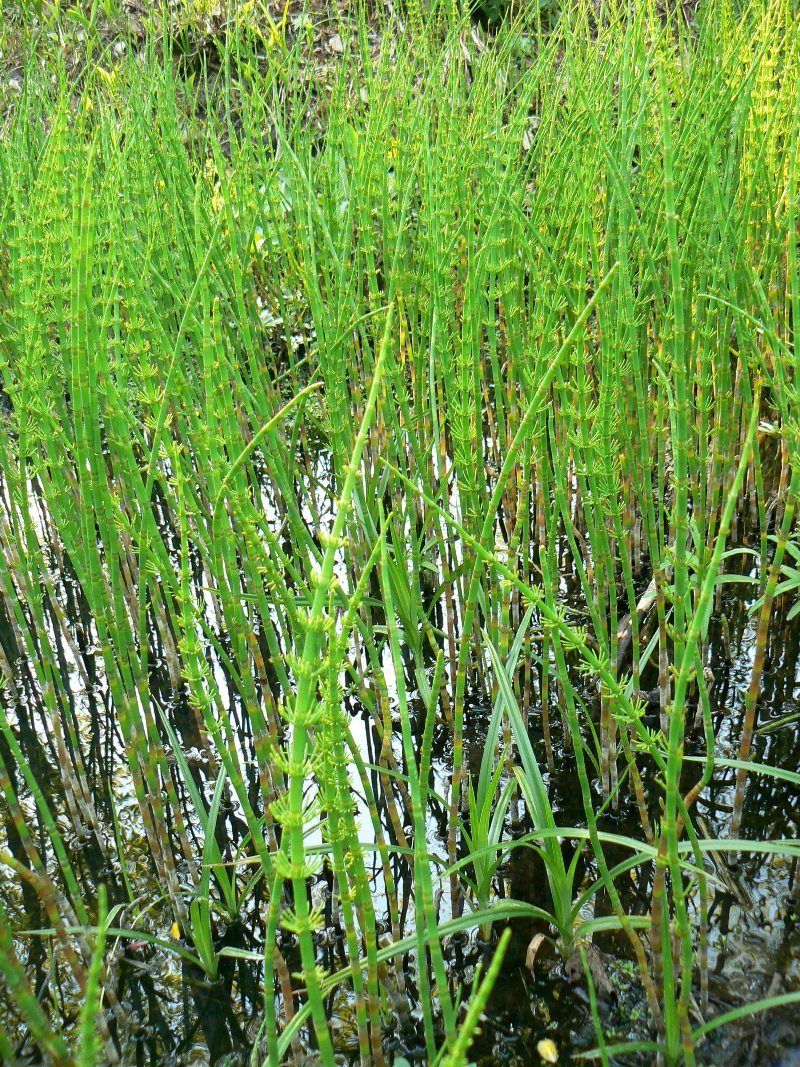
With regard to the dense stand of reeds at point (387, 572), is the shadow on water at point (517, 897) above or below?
below

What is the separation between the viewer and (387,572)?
90cm

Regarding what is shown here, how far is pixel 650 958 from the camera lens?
1188 millimetres

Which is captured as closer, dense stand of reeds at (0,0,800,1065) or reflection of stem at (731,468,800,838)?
dense stand of reeds at (0,0,800,1065)

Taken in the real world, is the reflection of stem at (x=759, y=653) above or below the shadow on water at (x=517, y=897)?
above

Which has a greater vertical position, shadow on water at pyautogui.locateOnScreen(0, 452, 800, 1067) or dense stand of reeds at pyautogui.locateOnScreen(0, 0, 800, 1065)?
dense stand of reeds at pyautogui.locateOnScreen(0, 0, 800, 1065)

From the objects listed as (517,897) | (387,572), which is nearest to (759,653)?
(517,897)

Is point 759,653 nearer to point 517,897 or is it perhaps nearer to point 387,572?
point 517,897

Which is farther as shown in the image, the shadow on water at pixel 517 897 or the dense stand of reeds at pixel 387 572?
the shadow on water at pixel 517 897

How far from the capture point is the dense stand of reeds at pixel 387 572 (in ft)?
3.05

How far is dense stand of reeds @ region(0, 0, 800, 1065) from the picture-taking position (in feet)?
3.05

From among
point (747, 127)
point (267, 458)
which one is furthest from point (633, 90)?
point (267, 458)

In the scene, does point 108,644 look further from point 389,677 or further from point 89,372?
point 389,677

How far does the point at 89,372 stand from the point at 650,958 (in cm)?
100

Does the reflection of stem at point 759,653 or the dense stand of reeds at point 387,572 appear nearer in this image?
the dense stand of reeds at point 387,572
